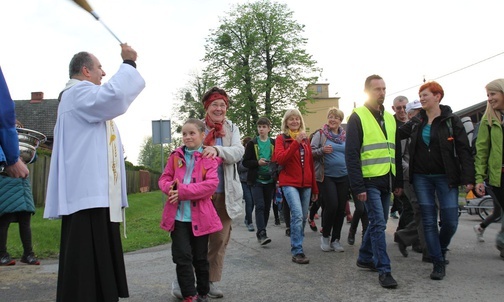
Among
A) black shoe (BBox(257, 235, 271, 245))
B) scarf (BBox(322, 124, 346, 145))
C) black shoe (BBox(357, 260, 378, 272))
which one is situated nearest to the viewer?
black shoe (BBox(357, 260, 378, 272))

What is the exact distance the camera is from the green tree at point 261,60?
37.1 meters

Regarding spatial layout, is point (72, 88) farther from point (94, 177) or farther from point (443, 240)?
point (443, 240)

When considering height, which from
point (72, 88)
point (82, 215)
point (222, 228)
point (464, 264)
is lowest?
point (464, 264)

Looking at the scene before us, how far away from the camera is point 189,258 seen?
4094mm

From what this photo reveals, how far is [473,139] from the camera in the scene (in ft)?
18.2

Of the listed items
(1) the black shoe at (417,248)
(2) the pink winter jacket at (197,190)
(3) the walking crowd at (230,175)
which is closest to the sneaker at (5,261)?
(3) the walking crowd at (230,175)

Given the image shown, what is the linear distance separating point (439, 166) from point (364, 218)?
2.17m

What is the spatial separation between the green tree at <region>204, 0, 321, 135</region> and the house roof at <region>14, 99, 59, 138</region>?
16638 millimetres

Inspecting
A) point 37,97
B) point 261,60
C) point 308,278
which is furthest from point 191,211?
point 37,97

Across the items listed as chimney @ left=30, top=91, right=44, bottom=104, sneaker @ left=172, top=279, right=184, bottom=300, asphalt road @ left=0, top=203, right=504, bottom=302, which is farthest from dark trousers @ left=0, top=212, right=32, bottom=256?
chimney @ left=30, top=91, right=44, bottom=104

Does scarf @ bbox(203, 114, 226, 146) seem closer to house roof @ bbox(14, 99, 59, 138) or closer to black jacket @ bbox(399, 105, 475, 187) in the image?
black jacket @ bbox(399, 105, 475, 187)

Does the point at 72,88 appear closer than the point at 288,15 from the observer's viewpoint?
Yes

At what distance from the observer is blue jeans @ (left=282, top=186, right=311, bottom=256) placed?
6027mm

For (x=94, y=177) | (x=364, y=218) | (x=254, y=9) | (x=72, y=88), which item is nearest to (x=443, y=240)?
(x=364, y=218)
